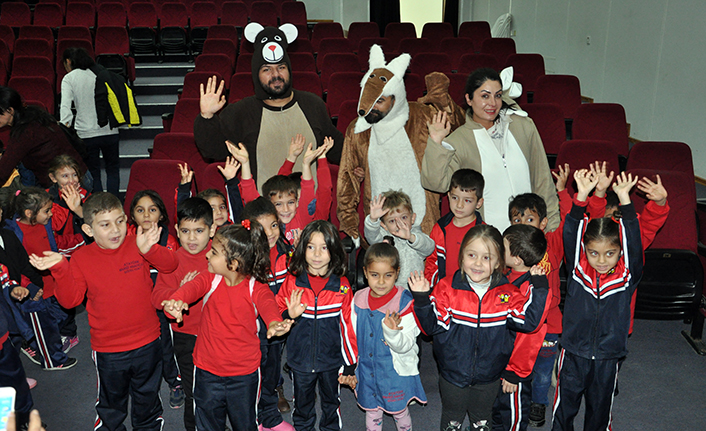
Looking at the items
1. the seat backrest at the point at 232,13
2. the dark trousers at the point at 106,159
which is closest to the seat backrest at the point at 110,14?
the seat backrest at the point at 232,13

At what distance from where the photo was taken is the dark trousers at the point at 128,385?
88.7 inches

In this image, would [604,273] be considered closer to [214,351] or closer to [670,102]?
[214,351]

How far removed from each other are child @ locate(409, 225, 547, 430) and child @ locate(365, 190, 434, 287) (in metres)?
0.35

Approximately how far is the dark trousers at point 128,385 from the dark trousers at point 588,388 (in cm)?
173

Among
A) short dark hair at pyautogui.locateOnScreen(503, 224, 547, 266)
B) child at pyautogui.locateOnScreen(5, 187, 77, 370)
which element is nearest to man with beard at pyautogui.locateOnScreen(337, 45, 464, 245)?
short dark hair at pyautogui.locateOnScreen(503, 224, 547, 266)

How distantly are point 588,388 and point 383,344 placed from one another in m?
0.87

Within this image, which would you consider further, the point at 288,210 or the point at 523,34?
the point at 523,34

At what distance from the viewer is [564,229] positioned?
91.9 inches

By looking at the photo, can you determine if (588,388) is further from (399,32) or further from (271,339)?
(399,32)

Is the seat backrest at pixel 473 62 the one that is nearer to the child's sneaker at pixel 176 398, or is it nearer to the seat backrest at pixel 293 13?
the seat backrest at pixel 293 13

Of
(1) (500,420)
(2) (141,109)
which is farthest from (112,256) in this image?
(2) (141,109)

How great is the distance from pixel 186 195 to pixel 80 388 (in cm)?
113

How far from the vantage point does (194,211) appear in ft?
7.84

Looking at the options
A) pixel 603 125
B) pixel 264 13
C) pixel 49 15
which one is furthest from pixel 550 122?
pixel 49 15
